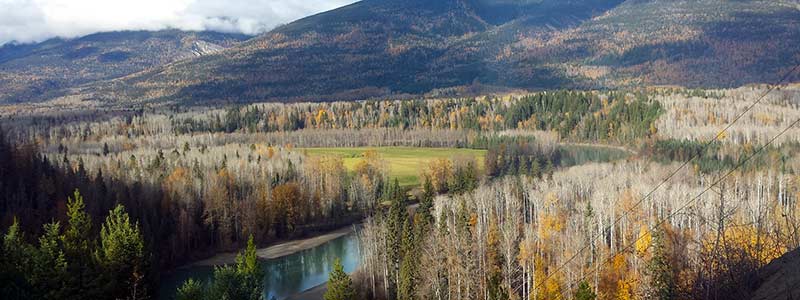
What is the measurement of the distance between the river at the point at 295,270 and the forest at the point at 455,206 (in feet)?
5.54

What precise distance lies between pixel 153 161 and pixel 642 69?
12261 centimetres

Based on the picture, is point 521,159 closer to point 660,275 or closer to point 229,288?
point 660,275

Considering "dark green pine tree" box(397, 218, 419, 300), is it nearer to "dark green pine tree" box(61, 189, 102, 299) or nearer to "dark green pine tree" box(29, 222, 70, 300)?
"dark green pine tree" box(61, 189, 102, 299)

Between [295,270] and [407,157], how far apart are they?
165 ft

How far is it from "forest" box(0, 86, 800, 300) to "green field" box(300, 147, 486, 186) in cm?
52

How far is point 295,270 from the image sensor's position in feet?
153

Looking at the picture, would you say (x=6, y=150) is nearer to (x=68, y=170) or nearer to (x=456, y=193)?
(x=68, y=170)

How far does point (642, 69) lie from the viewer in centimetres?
15762

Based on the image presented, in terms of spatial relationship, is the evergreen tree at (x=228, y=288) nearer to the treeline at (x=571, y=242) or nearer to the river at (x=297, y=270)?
the treeline at (x=571, y=242)

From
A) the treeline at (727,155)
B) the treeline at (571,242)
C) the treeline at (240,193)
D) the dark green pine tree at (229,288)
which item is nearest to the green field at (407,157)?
the treeline at (240,193)

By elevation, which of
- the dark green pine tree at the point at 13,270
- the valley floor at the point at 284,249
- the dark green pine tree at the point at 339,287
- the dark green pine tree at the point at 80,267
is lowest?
the valley floor at the point at 284,249

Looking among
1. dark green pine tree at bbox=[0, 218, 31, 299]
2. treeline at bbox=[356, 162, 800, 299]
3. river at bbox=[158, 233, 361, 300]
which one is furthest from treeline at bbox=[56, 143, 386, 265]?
dark green pine tree at bbox=[0, 218, 31, 299]

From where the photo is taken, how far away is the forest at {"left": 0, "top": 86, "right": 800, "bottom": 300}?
1125 inches

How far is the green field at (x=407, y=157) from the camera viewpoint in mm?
80125
